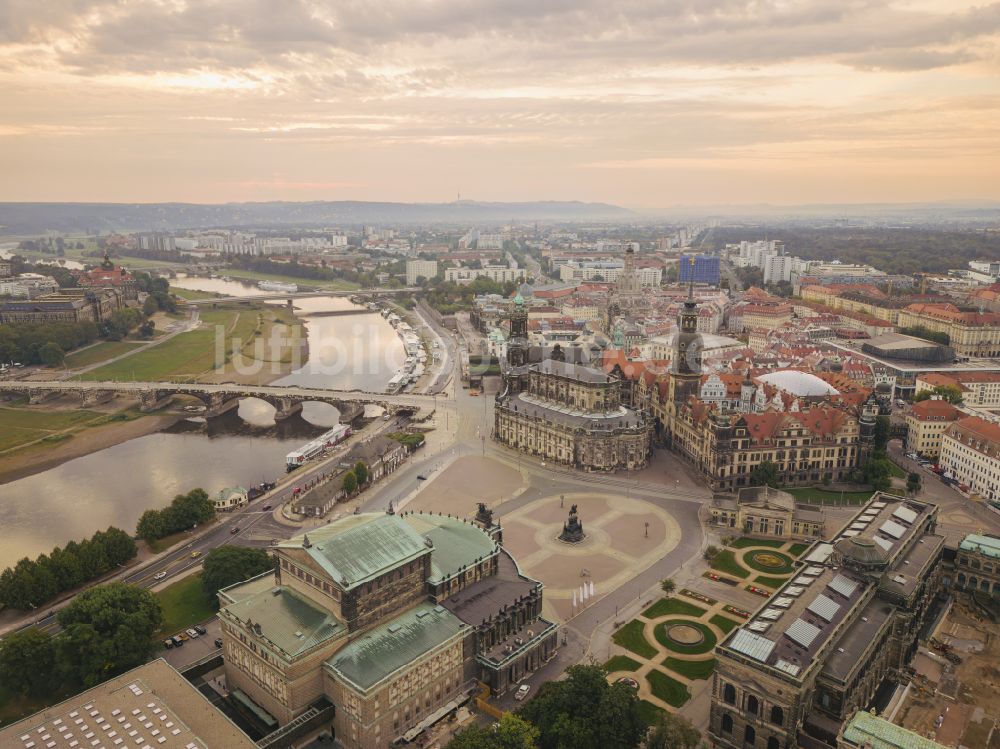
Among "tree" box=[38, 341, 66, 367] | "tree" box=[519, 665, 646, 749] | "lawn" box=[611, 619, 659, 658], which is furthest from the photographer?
"tree" box=[38, 341, 66, 367]

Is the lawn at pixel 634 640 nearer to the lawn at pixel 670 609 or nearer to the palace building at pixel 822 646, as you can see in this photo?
the lawn at pixel 670 609

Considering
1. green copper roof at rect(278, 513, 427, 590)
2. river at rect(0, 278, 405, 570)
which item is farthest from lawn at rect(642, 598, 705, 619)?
river at rect(0, 278, 405, 570)

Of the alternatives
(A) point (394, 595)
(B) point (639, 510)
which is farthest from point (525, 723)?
(B) point (639, 510)

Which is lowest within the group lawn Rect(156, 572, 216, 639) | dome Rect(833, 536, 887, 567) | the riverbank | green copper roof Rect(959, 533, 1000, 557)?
the riverbank

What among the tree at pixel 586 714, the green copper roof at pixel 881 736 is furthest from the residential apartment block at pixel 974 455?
the tree at pixel 586 714

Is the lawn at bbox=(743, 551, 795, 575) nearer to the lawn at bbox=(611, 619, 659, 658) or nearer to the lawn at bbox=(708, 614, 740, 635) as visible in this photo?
the lawn at bbox=(708, 614, 740, 635)

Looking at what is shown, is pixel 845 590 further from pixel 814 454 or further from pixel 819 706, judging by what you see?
pixel 814 454
